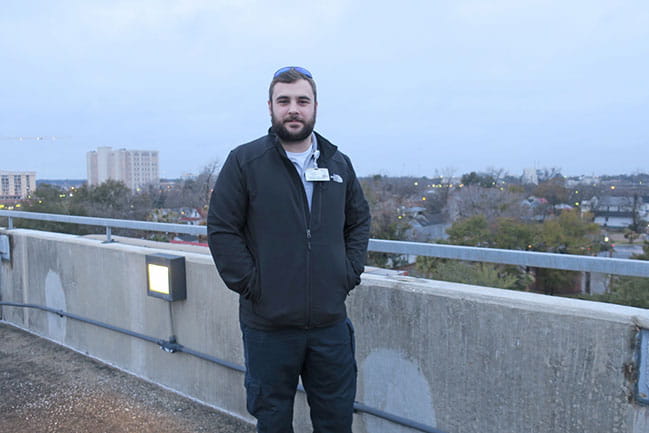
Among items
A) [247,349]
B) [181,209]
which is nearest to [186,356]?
[247,349]

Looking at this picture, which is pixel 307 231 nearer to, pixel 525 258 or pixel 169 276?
pixel 525 258

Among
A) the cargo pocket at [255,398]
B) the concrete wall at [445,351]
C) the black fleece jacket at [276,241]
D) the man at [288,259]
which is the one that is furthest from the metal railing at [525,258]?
the cargo pocket at [255,398]

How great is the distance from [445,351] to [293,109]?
1392mm

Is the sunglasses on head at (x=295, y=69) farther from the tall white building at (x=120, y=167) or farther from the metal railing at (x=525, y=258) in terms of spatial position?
the tall white building at (x=120, y=167)

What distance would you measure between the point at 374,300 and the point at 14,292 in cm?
441

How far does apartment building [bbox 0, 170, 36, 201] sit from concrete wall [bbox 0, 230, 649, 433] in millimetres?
5763

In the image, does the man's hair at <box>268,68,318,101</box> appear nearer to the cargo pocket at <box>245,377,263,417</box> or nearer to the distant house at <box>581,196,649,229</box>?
the cargo pocket at <box>245,377,263,417</box>

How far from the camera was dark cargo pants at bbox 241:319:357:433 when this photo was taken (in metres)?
2.23

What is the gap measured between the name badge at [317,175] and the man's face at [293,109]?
0.53 feet

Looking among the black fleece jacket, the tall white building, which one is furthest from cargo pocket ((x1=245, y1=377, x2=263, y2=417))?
the tall white building

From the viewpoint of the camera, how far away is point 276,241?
2160 millimetres

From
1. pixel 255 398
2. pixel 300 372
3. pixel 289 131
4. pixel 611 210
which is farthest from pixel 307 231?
pixel 611 210

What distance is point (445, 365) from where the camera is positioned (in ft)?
8.33

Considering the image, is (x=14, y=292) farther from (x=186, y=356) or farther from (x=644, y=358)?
(x=644, y=358)
